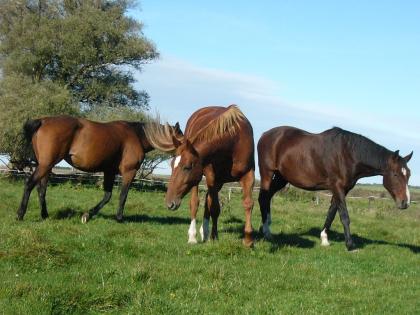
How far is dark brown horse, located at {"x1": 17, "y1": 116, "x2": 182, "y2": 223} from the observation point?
11875 millimetres

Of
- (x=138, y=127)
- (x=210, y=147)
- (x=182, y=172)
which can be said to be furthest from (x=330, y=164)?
(x=138, y=127)

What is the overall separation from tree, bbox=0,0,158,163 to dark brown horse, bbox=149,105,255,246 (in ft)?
77.7

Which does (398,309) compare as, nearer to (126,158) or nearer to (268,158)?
(268,158)

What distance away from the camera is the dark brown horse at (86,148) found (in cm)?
1188

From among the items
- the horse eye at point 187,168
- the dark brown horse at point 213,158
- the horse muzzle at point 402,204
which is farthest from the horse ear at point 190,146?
the horse muzzle at point 402,204

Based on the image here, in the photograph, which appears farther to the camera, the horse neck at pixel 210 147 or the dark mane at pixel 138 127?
the dark mane at pixel 138 127

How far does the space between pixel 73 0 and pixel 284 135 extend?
28554 mm

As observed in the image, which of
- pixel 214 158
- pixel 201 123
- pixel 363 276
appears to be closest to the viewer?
pixel 363 276

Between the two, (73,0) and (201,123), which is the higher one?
(73,0)

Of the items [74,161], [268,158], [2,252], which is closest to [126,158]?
[74,161]

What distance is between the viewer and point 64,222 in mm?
11766

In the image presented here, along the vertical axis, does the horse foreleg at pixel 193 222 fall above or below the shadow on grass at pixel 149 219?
above

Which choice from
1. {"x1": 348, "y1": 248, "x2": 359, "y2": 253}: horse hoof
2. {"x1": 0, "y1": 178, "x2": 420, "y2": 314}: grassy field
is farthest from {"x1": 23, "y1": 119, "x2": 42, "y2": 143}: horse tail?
{"x1": 348, "y1": 248, "x2": 359, "y2": 253}: horse hoof

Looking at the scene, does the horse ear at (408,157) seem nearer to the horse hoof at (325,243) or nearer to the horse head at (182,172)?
the horse hoof at (325,243)
